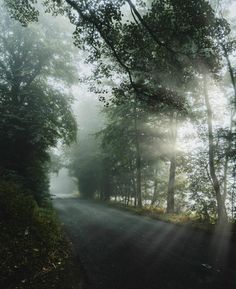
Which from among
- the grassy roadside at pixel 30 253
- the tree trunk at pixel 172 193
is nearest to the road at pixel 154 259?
the grassy roadside at pixel 30 253

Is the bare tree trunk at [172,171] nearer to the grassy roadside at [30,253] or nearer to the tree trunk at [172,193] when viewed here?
the tree trunk at [172,193]

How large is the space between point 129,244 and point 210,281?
10.6ft

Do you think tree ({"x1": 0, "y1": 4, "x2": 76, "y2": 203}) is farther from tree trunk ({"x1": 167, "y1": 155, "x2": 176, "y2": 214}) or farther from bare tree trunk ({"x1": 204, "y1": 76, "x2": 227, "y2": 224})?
bare tree trunk ({"x1": 204, "y1": 76, "x2": 227, "y2": 224})

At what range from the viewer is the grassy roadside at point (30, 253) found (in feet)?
15.9

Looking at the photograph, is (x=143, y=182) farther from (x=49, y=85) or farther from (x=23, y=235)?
(x=23, y=235)

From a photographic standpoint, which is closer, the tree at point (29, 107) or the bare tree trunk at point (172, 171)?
the tree at point (29, 107)

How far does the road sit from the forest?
773 mm

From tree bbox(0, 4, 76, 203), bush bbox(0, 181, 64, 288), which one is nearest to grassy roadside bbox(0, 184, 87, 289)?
bush bbox(0, 181, 64, 288)

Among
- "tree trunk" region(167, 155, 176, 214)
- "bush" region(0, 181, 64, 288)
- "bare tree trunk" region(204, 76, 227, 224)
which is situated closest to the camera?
"bush" region(0, 181, 64, 288)

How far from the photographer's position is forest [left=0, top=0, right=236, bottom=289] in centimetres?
696

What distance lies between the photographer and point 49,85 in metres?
20.0

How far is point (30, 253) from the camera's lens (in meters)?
5.81

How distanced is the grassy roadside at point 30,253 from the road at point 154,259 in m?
0.42

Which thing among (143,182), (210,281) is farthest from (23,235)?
(143,182)
